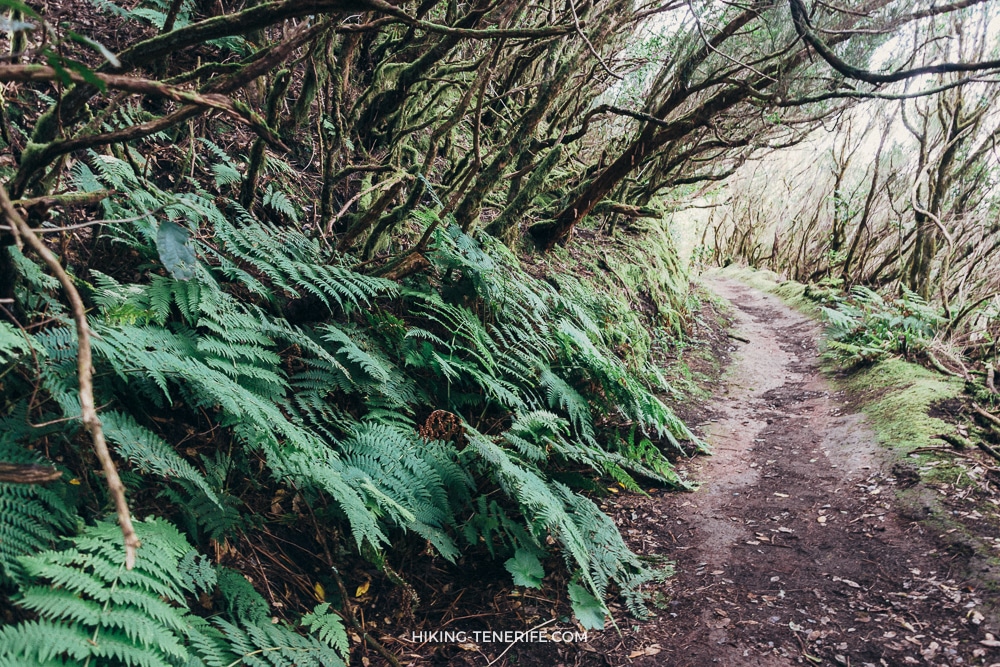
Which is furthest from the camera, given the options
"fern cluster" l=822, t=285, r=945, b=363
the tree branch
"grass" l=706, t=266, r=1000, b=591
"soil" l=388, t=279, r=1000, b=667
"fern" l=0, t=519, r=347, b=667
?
"fern cluster" l=822, t=285, r=945, b=363

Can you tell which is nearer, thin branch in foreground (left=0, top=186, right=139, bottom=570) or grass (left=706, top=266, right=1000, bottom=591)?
thin branch in foreground (left=0, top=186, right=139, bottom=570)

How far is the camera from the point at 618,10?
5402mm

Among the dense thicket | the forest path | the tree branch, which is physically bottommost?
the forest path

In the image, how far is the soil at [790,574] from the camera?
2730 mm

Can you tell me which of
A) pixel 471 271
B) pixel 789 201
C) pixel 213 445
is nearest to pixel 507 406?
pixel 471 271

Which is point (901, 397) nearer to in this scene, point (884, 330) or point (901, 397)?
point (901, 397)

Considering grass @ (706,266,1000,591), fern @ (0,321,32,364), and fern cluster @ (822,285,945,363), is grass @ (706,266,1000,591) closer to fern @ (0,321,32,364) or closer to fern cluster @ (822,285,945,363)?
fern cluster @ (822,285,945,363)

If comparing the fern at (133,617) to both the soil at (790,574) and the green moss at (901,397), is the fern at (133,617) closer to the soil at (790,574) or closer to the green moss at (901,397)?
the soil at (790,574)

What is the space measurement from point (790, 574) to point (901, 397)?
3.44 metres

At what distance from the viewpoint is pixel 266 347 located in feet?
9.65

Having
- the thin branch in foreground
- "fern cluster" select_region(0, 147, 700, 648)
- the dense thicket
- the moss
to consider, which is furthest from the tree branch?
the moss

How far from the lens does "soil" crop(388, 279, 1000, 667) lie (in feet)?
8.96

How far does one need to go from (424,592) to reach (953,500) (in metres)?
3.71

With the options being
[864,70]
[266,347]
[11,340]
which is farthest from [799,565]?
[11,340]
